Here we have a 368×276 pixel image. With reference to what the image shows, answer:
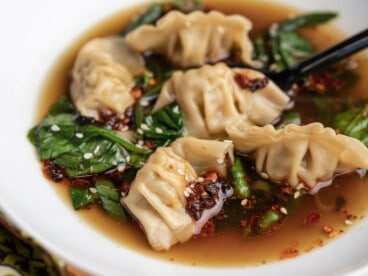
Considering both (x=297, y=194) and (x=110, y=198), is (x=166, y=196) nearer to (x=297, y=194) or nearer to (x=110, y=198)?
(x=110, y=198)

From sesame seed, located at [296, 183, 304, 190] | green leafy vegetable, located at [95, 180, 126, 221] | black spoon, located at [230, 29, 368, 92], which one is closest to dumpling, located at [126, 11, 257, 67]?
black spoon, located at [230, 29, 368, 92]

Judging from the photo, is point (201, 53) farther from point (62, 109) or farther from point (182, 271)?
point (182, 271)

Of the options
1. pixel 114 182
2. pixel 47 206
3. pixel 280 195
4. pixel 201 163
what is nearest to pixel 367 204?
pixel 280 195

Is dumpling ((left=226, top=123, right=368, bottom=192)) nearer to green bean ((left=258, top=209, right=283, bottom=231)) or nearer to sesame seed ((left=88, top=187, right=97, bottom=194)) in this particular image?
green bean ((left=258, top=209, right=283, bottom=231))

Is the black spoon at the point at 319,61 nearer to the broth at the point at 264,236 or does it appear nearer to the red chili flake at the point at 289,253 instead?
the broth at the point at 264,236

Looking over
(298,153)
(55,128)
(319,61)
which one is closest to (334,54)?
(319,61)

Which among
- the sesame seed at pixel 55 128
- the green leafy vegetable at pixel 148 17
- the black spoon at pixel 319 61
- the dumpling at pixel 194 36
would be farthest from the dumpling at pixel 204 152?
the green leafy vegetable at pixel 148 17
